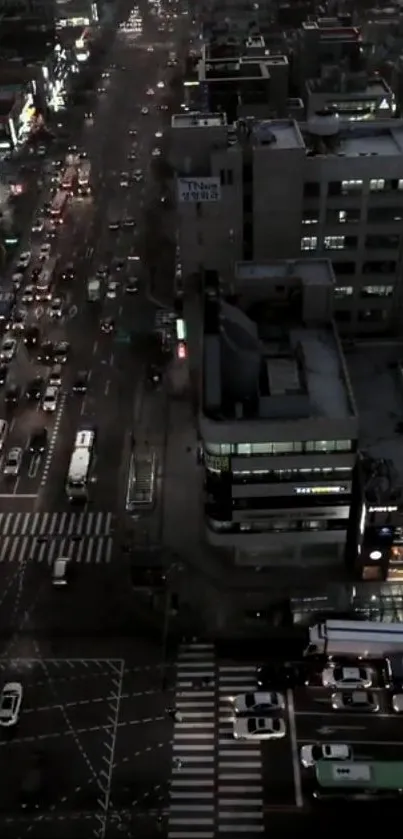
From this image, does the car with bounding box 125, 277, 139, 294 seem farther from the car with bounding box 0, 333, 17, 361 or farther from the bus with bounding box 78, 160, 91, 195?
the bus with bounding box 78, 160, 91, 195

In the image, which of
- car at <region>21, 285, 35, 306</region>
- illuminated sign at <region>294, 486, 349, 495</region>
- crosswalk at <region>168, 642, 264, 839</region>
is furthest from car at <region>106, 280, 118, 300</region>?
crosswalk at <region>168, 642, 264, 839</region>

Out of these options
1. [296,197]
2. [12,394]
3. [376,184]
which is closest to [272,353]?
[296,197]

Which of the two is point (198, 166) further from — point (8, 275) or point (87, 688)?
point (87, 688)

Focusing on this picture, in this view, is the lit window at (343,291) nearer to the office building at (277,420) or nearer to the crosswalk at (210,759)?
the office building at (277,420)

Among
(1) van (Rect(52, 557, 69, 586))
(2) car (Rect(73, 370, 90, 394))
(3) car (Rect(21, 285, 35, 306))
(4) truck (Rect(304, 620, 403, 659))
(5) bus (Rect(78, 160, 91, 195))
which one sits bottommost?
(4) truck (Rect(304, 620, 403, 659))

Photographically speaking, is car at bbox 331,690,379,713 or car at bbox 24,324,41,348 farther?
car at bbox 24,324,41,348

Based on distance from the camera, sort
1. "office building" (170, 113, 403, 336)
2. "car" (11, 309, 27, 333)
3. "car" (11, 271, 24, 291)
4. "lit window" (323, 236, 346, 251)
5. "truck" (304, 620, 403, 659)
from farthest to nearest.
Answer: "car" (11, 271, 24, 291) < "car" (11, 309, 27, 333) < "lit window" (323, 236, 346, 251) < "office building" (170, 113, 403, 336) < "truck" (304, 620, 403, 659)
